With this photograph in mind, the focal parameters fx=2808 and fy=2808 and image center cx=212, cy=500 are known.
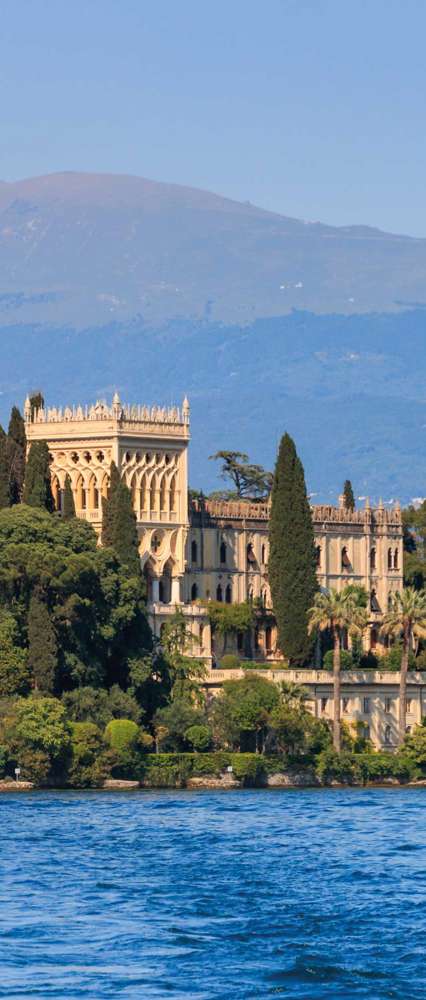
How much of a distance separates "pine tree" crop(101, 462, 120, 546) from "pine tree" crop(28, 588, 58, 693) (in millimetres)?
12219

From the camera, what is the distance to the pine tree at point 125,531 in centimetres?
12625

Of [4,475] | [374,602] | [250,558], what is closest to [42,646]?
[4,475]

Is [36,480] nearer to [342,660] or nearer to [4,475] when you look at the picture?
[4,475]

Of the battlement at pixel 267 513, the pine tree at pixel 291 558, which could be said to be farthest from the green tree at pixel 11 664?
the battlement at pixel 267 513

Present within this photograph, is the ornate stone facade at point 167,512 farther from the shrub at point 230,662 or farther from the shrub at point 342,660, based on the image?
the shrub at point 342,660

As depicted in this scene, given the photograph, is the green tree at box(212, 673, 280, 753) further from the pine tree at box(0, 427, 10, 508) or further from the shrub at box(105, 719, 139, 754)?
the pine tree at box(0, 427, 10, 508)

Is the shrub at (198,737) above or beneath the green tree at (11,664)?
beneath

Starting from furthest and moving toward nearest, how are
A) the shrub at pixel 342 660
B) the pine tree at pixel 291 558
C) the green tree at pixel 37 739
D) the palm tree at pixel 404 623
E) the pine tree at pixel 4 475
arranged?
Result: 1. the pine tree at pixel 291 558
2. the shrub at pixel 342 660
3. the palm tree at pixel 404 623
4. the pine tree at pixel 4 475
5. the green tree at pixel 37 739

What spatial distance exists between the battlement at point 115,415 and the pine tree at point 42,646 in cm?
2134

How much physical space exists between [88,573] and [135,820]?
22.3m

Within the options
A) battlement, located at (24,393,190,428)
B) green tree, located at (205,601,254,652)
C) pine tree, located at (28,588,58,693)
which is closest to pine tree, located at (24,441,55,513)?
battlement, located at (24,393,190,428)

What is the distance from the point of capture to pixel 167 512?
138125 mm

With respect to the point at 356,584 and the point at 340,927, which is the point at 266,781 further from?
the point at 340,927

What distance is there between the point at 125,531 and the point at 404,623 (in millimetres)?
14875
